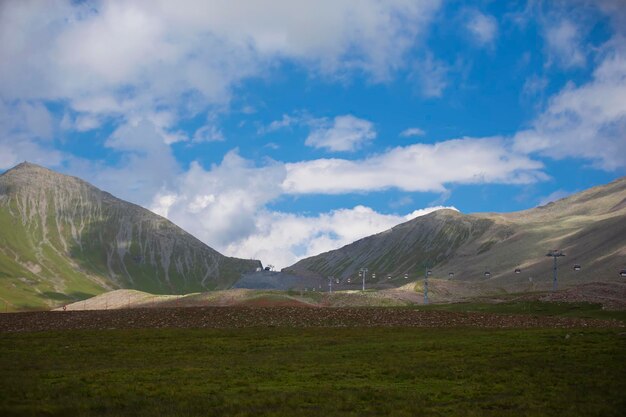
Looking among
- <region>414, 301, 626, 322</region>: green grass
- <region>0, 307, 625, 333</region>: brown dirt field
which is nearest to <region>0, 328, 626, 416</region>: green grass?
<region>0, 307, 625, 333</region>: brown dirt field

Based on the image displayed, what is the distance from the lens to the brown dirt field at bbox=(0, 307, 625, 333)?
63.1 metres

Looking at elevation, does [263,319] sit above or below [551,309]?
below

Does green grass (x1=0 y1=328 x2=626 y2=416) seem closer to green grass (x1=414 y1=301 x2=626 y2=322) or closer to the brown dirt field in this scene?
the brown dirt field

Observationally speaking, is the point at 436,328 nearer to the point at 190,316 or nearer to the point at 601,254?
the point at 190,316

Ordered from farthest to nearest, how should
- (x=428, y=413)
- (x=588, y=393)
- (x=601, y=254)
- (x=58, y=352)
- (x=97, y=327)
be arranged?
(x=601, y=254), (x=97, y=327), (x=58, y=352), (x=588, y=393), (x=428, y=413)

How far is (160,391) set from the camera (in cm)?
2862

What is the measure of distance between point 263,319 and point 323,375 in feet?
125

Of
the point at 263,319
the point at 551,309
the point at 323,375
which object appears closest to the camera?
the point at 323,375

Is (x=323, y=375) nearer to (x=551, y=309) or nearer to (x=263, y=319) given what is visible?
(x=263, y=319)

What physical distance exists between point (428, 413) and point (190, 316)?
5255 cm

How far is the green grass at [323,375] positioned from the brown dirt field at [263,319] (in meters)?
10.3

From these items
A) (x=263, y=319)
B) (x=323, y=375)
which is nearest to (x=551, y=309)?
(x=263, y=319)

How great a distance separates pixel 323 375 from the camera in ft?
109

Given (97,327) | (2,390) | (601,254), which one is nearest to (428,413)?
(2,390)
